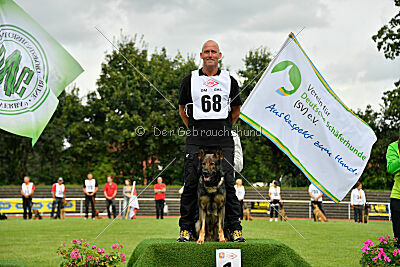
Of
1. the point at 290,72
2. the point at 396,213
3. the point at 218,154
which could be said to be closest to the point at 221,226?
the point at 218,154

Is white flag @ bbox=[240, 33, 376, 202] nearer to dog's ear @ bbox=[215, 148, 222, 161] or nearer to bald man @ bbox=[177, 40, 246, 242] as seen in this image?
bald man @ bbox=[177, 40, 246, 242]

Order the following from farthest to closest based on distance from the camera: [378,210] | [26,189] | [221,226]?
[378,210] < [26,189] < [221,226]

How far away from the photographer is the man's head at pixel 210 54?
684cm

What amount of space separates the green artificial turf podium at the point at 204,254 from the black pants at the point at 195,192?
1.43 feet

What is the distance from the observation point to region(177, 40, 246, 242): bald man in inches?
266

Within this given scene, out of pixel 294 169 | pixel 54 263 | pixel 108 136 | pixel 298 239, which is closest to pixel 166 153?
pixel 108 136

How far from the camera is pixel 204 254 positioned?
250 inches

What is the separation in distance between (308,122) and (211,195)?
3.14m

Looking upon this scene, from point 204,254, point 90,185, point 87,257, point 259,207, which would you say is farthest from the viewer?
point 259,207

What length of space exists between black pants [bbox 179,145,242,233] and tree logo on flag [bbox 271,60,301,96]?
2461 millimetres

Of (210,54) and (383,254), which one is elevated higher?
(210,54)

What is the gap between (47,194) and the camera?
96.9 feet

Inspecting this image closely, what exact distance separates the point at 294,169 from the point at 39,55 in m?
34.9

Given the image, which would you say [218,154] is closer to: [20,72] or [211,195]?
[211,195]
